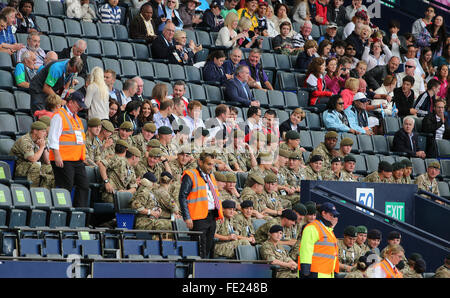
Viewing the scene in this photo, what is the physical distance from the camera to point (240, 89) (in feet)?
50.0

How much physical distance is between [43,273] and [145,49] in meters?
7.52

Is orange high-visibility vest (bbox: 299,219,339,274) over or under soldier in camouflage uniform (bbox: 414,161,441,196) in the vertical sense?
under

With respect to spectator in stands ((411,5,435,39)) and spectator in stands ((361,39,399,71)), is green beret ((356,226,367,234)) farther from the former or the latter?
spectator in stands ((411,5,435,39))

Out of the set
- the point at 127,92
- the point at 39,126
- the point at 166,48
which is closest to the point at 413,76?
the point at 166,48

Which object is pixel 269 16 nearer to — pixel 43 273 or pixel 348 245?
pixel 348 245

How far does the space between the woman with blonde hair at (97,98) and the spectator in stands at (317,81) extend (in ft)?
15.2

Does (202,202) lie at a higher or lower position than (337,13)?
lower

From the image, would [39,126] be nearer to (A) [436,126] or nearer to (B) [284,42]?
(B) [284,42]

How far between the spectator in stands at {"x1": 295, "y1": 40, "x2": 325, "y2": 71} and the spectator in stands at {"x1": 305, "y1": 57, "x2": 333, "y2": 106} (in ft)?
1.71

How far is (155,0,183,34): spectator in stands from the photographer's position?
52.7 ft

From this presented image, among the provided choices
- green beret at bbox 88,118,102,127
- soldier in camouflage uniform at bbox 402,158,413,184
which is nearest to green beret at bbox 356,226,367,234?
soldier in camouflage uniform at bbox 402,158,413,184

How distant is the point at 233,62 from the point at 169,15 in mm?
1379

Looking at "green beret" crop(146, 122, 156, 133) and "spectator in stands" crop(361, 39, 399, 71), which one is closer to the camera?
"green beret" crop(146, 122, 156, 133)

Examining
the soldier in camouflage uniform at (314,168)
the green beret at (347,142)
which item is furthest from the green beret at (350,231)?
the green beret at (347,142)
